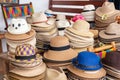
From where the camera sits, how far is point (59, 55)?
113cm

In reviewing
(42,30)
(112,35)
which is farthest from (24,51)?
(112,35)

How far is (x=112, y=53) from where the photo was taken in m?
1.06

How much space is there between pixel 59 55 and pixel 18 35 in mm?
280

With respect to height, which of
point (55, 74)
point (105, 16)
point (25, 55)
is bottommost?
point (55, 74)

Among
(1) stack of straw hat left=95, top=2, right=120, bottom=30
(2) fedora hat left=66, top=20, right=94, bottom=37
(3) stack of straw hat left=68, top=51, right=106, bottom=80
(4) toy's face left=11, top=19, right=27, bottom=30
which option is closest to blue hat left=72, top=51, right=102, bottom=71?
(3) stack of straw hat left=68, top=51, right=106, bottom=80

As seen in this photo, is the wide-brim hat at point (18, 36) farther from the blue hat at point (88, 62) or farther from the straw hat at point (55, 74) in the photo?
the blue hat at point (88, 62)

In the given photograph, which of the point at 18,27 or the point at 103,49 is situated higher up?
the point at 18,27

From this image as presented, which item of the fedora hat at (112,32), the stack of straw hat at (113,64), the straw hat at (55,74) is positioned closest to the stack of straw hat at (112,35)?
the fedora hat at (112,32)

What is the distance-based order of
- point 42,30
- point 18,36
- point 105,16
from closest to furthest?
point 18,36, point 42,30, point 105,16

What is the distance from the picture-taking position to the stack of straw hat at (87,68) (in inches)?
38.2

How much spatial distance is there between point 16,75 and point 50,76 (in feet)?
0.59

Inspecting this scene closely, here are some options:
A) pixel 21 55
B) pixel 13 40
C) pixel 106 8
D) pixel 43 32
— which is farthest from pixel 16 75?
pixel 106 8

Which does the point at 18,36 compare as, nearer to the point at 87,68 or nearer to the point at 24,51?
the point at 24,51

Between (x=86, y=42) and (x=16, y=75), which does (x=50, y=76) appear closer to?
(x=16, y=75)
